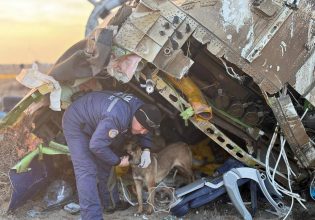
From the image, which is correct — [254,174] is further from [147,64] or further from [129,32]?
[129,32]

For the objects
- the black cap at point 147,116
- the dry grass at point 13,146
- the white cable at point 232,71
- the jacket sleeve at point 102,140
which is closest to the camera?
the jacket sleeve at point 102,140

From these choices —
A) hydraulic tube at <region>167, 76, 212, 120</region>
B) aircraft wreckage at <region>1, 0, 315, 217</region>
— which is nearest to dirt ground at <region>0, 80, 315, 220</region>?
aircraft wreckage at <region>1, 0, 315, 217</region>

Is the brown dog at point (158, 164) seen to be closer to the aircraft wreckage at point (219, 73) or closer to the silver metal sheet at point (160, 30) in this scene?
the aircraft wreckage at point (219, 73)

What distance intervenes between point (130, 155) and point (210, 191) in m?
1.04

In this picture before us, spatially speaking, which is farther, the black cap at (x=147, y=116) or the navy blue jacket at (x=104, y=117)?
the black cap at (x=147, y=116)

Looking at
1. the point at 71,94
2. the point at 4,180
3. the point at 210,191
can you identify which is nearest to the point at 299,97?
the point at 210,191

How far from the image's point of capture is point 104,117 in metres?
5.22

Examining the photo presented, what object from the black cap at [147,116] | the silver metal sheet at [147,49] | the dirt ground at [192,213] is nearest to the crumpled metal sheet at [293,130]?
the dirt ground at [192,213]

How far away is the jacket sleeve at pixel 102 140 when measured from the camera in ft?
16.6

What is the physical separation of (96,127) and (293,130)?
2235 mm

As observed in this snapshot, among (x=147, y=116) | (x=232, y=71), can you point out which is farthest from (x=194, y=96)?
(x=147, y=116)

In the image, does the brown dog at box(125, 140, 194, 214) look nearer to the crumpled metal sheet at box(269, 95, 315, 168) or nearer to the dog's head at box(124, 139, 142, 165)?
the dog's head at box(124, 139, 142, 165)

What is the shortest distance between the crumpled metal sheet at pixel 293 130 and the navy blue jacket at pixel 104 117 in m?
1.57

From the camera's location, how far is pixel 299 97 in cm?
596
